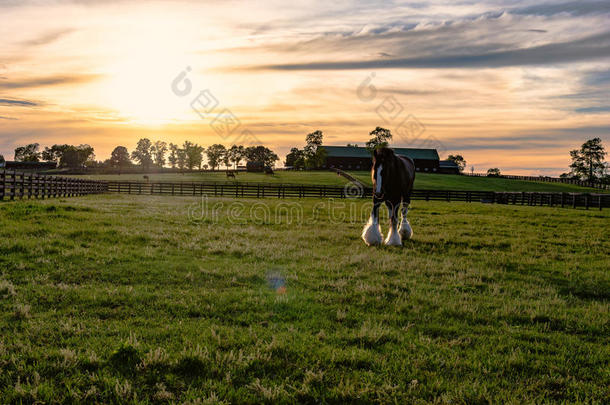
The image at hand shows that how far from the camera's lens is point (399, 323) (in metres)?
5.60

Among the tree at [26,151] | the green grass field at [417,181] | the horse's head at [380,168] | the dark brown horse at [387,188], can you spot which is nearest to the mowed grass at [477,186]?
the green grass field at [417,181]

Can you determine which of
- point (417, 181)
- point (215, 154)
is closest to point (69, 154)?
point (215, 154)

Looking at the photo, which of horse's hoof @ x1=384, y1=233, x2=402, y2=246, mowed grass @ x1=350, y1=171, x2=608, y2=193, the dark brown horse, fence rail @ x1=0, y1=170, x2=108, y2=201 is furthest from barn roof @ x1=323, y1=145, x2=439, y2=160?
horse's hoof @ x1=384, y1=233, x2=402, y2=246

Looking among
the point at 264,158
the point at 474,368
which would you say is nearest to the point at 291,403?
the point at 474,368

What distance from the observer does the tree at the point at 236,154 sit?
147 metres

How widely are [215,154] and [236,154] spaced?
971 cm

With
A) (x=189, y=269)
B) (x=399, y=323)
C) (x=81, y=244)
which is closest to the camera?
(x=399, y=323)

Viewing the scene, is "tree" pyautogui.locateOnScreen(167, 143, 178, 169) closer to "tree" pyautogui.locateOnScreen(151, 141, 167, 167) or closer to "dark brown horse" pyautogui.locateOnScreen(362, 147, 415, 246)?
"tree" pyautogui.locateOnScreen(151, 141, 167, 167)

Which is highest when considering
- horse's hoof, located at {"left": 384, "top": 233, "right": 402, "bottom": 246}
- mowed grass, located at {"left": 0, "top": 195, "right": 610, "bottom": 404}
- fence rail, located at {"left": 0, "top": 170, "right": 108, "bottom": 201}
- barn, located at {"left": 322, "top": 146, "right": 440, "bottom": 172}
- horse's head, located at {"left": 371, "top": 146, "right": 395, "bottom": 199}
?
barn, located at {"left": 322, "top": 146, "right": 440, "bottom": 172}

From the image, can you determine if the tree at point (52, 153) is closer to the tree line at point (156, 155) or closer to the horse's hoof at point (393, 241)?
the tree line at point (156, 155)

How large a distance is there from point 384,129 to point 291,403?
102 m

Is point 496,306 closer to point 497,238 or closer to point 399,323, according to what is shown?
point 399,323

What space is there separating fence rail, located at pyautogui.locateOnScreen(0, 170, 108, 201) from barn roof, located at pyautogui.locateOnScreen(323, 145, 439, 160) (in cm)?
7955

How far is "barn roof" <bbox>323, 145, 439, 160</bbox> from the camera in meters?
113
